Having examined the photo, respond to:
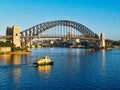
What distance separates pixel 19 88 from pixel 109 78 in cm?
1126

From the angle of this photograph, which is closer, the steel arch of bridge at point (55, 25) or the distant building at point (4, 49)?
the distant building at point (4, 49)

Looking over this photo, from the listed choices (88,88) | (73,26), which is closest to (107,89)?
(88,88)

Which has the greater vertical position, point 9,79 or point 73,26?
point 73,26

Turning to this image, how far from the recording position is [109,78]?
3738cm

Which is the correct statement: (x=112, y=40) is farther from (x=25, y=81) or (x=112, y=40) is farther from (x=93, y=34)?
(x=25, y=81)

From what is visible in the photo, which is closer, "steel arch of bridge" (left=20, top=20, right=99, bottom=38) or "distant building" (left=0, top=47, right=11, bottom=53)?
"distant building" (left=0, top=47, right=11, bottom=53)

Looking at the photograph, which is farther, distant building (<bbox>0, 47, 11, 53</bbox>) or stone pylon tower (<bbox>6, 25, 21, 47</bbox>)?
stone pylon tower (<bbox>6, 25, 21, 47</bbox>)

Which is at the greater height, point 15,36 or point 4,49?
point 15,36

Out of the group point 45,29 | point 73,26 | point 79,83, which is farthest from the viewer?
point 73,26

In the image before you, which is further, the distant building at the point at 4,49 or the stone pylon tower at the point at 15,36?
the stone pylon tower at the point at 15,36

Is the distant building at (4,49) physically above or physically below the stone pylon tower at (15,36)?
below

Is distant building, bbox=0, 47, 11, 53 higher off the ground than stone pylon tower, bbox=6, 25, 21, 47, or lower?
lower

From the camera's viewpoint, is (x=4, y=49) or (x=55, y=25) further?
(x=55, y=25)

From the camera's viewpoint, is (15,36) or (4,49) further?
(15,36)
